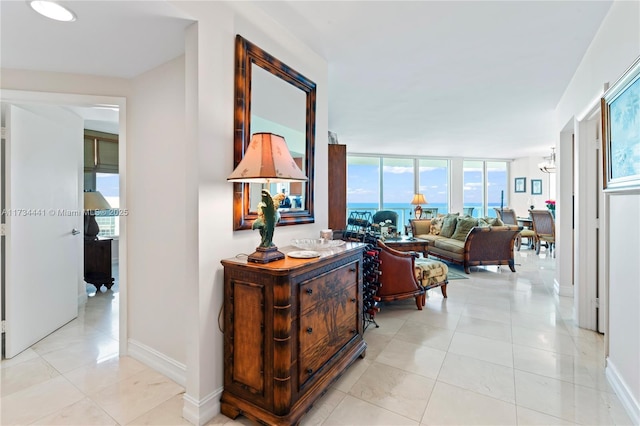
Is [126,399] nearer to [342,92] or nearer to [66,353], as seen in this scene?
[66,353]

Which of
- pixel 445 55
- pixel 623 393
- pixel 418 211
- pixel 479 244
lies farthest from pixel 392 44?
pixel 418 211

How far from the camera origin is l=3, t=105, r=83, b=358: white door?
244 centimetres

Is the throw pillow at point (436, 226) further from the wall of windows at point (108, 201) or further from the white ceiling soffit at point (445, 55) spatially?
the wall of windows at point (108, 201)

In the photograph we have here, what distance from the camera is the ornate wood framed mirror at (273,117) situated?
190cm

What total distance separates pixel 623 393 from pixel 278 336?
2131mm

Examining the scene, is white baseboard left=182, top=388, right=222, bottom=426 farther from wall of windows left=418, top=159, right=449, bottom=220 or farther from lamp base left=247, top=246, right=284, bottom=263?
wall of windows left=418, top=159, right=449, bottom=220

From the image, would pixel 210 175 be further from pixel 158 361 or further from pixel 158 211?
pixel 158 361

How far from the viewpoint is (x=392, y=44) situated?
8.57 feet

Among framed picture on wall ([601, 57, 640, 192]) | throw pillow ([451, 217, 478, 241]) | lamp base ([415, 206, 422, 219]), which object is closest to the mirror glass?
framed picture on wall ([601, 57, 640, 192])

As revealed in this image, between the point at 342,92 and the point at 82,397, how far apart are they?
12.4 ft

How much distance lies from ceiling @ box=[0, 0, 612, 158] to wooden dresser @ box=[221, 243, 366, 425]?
1.53 meters

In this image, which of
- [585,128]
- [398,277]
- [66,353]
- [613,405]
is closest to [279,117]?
[398,277]

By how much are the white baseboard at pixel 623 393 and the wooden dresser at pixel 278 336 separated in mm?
1666

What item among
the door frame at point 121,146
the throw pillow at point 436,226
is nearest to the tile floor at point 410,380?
the door frame at point 121,146
